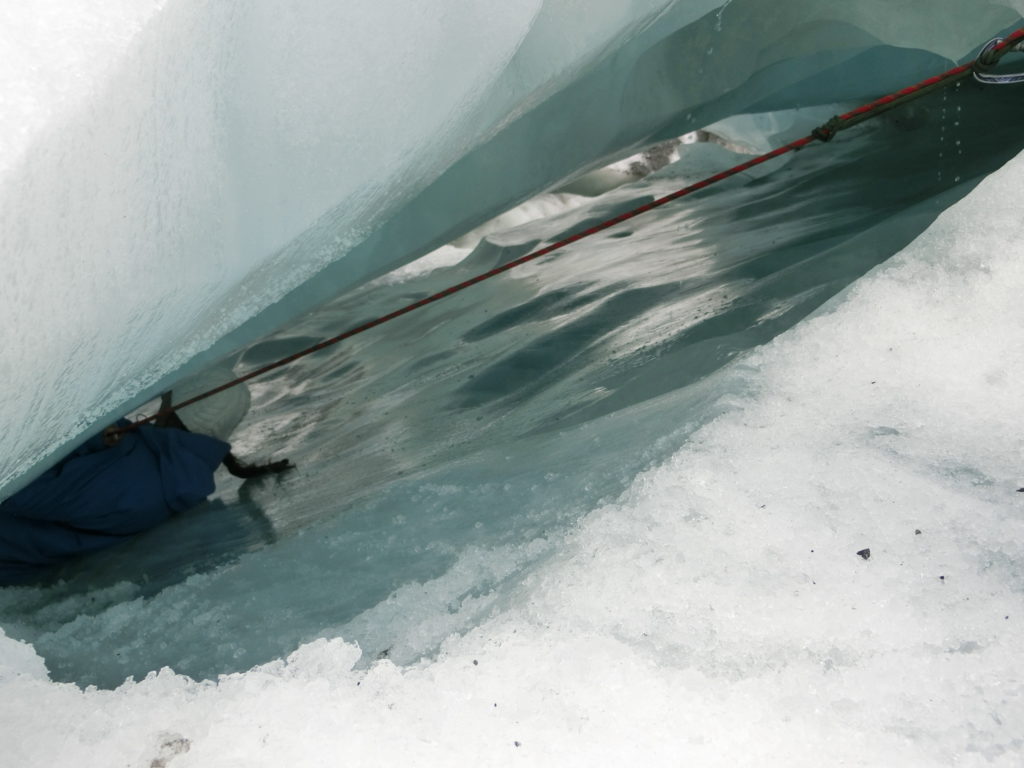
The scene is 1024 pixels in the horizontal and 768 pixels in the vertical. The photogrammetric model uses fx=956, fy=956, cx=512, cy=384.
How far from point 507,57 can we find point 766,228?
131 centimetres

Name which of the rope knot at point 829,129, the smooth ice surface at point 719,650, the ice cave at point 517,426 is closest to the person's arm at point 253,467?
the ice cave at point 517,426

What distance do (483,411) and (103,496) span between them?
920 millimetres

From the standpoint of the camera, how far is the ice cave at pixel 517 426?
2.77 feet

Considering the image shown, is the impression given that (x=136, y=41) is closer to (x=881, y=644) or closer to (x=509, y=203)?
(x=881, y=644)

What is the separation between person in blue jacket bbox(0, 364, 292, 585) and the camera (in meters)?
2.17

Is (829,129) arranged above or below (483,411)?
above

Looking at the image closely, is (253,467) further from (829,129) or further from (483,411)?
(829,129)

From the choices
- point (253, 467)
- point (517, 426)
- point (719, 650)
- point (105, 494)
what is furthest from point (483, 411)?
point (719, 650)

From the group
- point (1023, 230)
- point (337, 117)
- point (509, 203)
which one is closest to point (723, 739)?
point (337, 117)

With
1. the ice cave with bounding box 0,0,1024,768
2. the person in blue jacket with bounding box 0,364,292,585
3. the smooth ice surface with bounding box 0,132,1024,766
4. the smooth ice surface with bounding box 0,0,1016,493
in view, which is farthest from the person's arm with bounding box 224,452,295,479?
the smooth ice surface with bounding box 0,132,1024,766

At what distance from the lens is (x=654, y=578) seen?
976 mm

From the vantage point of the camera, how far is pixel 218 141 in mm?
1128

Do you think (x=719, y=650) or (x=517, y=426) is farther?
(x=517, y=426)

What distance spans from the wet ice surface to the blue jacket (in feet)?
0.23
